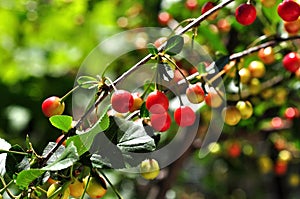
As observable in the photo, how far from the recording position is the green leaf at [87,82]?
0.77m

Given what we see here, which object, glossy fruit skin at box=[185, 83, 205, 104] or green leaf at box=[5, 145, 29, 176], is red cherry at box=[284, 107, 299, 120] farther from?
green leaf at box=[5, 145, 29, 176]

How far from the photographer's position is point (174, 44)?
0.74 m

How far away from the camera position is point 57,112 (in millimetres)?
797

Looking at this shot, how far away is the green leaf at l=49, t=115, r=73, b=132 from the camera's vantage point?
27.1 inches

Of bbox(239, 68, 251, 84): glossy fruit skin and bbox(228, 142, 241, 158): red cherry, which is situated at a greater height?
bbox(239, 68, 251, 84): glossy fruit skin

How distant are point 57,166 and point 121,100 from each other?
0.14m

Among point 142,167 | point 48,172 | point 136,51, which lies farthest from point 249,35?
point 48,172

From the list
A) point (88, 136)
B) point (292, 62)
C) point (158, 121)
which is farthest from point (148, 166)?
point (292, 62)

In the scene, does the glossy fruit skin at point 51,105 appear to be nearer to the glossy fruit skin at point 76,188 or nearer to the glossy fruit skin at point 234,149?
the glossy fruit skin at point 76,188

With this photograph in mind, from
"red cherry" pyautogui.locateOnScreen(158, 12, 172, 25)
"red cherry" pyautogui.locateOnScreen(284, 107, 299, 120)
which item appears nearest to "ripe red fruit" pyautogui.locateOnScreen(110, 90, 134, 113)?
"red cherry" pyautogui.locateOnScreen(284, 107, 299, 120)

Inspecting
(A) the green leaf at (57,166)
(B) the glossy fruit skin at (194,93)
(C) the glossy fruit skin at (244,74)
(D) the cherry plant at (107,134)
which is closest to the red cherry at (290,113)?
(C) the glossy fruit skin at (244,74)

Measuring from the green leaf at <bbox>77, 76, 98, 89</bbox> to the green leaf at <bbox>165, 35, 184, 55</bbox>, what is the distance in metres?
0.11

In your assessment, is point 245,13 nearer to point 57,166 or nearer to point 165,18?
point 57,166

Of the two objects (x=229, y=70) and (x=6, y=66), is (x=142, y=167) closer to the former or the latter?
(x=229, y=70)
